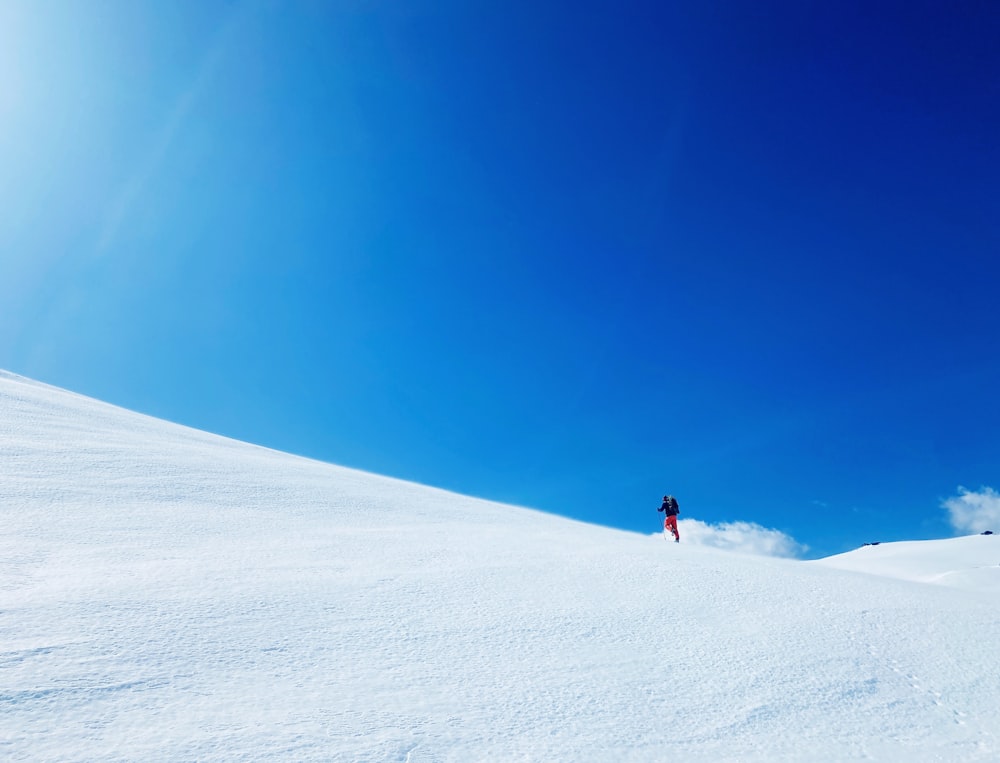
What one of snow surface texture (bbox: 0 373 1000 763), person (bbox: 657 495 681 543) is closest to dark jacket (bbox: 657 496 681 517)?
person (bbox: 657 495 681 543)

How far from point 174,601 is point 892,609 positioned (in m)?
5.57

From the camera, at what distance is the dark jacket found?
14.2 m

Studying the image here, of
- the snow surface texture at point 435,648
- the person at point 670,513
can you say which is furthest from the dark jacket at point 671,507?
the snow surface texture at point 435,648

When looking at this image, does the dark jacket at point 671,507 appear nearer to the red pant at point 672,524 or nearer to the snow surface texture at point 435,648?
the red pant at point 672,524

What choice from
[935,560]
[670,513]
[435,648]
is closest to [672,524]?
[670,513]

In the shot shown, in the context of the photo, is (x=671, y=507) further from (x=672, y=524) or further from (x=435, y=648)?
(x=435, y=648)

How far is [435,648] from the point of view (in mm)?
3803

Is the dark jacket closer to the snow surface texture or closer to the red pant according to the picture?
the red pant

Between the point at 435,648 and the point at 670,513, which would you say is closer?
the point at 435,648

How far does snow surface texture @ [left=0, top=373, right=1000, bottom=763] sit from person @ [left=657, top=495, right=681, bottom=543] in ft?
23.7

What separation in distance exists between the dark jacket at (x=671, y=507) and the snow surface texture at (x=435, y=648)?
24.0ft

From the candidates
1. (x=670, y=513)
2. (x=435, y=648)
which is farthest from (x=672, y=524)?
(x=435, y=648)

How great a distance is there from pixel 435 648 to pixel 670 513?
11.4 meters

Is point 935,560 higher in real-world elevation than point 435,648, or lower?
higher
